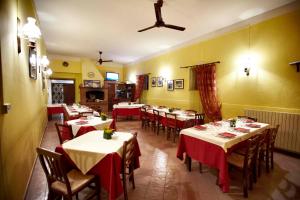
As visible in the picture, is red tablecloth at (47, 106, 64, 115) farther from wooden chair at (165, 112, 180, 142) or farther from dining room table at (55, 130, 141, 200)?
dining room table at (55, 130, 141, 200)

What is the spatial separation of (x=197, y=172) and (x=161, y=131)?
272 centimetres

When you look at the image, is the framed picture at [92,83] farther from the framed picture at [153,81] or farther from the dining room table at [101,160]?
the dining room table at [101,160]

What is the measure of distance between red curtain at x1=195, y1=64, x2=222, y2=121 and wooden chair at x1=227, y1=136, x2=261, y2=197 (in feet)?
8.46

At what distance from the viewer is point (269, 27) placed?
12.5 ft

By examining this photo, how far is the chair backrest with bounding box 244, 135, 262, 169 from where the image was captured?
2090mm

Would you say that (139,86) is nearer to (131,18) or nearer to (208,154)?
(131,18)

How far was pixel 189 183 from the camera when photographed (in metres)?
2.43

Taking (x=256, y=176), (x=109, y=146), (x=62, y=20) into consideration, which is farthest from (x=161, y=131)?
(x=62, y=20)

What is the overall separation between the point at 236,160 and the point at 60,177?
233cm

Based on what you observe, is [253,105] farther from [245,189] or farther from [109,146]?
[109,146]

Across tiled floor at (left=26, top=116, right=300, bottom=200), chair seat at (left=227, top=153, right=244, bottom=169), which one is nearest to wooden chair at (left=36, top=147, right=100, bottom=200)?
tiled floor at (left=26, top=116, right=300, bottom=200)
